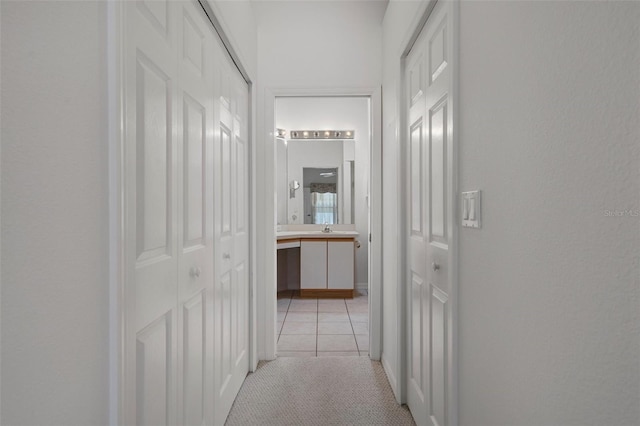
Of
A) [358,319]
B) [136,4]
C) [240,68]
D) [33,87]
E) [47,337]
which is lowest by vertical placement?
[358,319]

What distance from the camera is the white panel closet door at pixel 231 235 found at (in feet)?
5.90


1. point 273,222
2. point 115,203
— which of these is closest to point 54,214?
point 115,203

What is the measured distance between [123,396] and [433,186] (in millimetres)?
1279

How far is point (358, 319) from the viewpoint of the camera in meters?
3.68

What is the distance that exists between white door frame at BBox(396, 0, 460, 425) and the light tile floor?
886mm

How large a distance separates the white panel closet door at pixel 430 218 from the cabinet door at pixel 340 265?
96.7 inches

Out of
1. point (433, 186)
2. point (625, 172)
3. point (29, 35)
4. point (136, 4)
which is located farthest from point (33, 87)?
point (433, 186)

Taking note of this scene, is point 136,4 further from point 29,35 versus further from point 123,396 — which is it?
point 123,396

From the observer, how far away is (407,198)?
2051mm

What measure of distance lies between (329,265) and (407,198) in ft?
8.40

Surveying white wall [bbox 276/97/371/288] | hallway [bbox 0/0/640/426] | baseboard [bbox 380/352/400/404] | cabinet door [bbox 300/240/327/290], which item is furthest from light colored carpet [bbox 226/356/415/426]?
white wall [bbox 276/97/371/288]

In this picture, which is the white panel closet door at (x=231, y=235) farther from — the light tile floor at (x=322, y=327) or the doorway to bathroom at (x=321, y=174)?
the doorway to bathroom at (x=321, y=174)

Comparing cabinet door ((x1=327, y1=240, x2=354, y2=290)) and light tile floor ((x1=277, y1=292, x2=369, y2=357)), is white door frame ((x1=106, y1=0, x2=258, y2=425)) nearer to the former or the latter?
light tile floor ((x1=277, y1=292, x2=369, y2=357))

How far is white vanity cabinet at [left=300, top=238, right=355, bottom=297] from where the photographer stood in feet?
14.7
